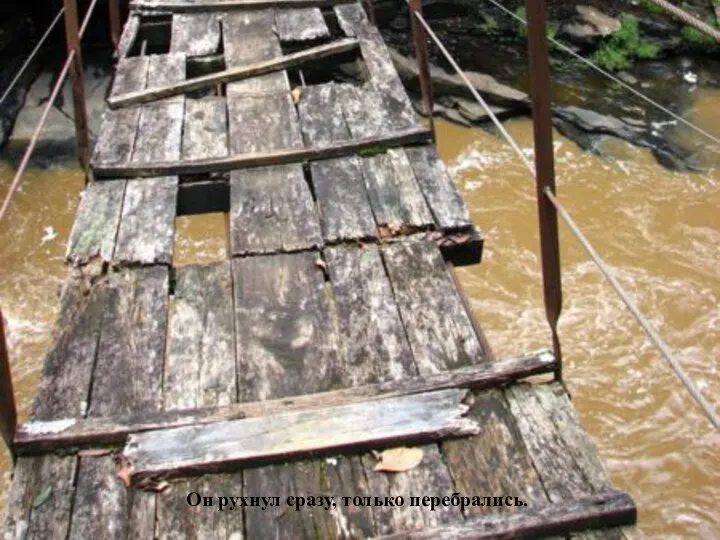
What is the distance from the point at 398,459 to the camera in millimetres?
2037

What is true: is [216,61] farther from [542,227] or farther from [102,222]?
[542,227]

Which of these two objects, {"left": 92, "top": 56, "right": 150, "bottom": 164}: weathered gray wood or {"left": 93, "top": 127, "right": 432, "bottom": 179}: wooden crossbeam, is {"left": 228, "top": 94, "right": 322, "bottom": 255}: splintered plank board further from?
{"left": 92, "top": 56, "right": 150, "bottom": 164}: weathered gray wood

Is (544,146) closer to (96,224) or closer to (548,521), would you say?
(548,521)

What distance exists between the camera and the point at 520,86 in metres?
8.18

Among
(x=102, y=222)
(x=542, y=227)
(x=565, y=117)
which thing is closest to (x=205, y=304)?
(x=102, y=222)

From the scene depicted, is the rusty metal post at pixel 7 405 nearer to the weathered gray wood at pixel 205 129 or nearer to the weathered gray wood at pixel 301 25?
the weathered gray wood at pixel 205 129

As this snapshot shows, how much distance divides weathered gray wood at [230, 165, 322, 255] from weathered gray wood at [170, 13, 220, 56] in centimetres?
156

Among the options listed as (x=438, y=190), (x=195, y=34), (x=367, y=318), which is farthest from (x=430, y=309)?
(x=195, y=34)

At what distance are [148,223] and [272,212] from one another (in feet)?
1.65

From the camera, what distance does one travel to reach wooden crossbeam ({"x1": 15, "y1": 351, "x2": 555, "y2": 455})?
2.06 metres

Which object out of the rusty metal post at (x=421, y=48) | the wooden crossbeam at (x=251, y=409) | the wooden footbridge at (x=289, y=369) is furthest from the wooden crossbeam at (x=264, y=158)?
the wooden crossbeam at (x=251, y=409)

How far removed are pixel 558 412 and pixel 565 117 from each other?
622cm

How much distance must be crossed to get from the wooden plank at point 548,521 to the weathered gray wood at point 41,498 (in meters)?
0.84

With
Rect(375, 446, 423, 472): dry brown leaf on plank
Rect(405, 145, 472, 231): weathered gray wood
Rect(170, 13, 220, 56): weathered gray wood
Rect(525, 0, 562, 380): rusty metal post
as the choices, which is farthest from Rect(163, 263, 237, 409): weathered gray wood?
Rect(170, 13, 220, 56): weathered gray wood
